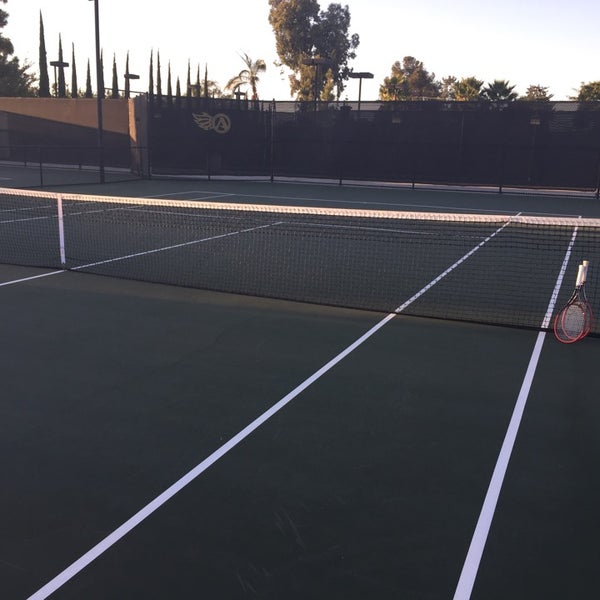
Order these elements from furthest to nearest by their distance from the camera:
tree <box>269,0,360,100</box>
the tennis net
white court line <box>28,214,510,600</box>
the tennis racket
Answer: tree <box>269,0,360,100</box> < the tennis net < the tennis racket < white court line <box>28,214,510,600</box>

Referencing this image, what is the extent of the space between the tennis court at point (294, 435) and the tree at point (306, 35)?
215 ft

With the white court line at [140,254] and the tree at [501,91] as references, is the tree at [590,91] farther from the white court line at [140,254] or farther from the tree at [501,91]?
the white court line at [140,254]

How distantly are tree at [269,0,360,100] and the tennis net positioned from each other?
56.9 meters

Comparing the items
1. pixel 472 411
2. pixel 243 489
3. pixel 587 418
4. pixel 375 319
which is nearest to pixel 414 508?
pixel 243 489

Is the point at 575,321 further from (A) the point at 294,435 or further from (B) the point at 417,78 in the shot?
(B) the point at 417,78

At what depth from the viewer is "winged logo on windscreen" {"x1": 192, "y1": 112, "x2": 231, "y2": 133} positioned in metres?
34.8

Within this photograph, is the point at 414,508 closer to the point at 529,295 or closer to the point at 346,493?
the point at 346,493

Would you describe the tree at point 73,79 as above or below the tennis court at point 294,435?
above

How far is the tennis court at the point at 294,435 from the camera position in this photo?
4.17 m

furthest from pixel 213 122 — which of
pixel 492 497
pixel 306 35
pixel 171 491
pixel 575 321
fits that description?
pixel 306 35

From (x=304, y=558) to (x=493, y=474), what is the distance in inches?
74.4

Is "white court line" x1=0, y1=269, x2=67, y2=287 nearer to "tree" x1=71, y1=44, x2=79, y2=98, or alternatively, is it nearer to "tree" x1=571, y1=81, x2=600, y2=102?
"tree" x1=571, y1=81, x2=600, y2=102

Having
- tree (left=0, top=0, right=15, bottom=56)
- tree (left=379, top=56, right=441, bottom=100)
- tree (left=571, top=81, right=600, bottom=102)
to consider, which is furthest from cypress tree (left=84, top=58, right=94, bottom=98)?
tree (left=571, top=81, right=600, bottom=102)

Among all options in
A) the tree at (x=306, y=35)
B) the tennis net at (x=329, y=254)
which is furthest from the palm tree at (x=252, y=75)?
the tennis net at (x=329, y=254)
